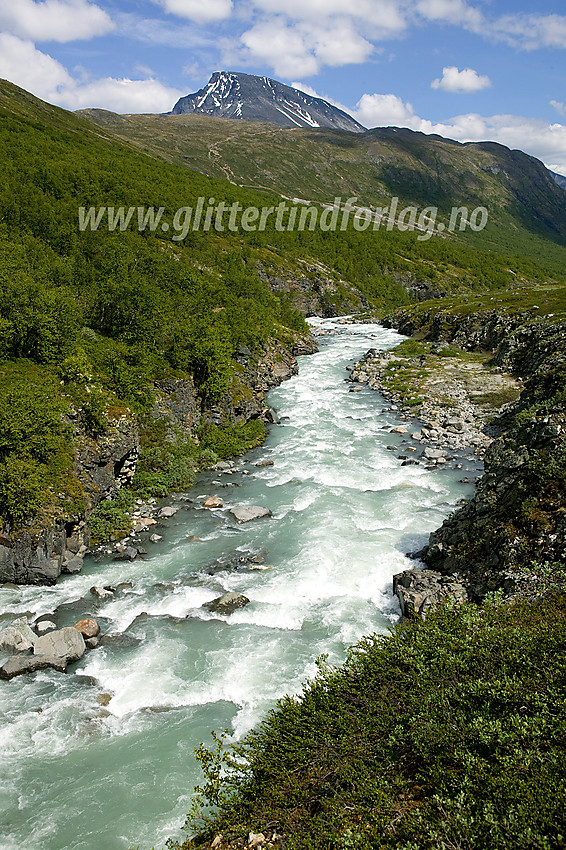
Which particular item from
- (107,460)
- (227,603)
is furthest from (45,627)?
(107,460)

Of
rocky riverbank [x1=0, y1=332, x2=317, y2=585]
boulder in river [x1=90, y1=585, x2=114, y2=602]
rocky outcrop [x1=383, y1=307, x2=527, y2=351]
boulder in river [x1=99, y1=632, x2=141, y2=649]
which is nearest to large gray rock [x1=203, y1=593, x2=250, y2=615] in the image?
boulder in river [x1=99, y1=632, x2=141, y2=649]

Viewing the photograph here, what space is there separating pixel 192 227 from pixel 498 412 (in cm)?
6500

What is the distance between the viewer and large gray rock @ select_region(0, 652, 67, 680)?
→ 14.0 metres

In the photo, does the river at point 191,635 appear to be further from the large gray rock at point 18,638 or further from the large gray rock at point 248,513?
the large gray rock at point 18,638

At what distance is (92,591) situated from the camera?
17891mm

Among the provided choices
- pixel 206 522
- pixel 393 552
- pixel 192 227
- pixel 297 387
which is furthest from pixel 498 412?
pixel 192 227

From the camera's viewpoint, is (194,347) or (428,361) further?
(428,361)

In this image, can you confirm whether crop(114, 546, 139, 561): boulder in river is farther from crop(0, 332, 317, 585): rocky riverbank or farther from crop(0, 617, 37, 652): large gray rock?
crop(0, 617, 37, 652): large gray rock

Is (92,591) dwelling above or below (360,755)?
below

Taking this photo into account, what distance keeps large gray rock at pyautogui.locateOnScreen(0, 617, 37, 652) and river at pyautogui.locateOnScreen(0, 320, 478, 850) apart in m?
1.25

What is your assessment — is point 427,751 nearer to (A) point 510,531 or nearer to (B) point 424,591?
(B) point 424,591

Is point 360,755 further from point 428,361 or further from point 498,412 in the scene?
point 428,361

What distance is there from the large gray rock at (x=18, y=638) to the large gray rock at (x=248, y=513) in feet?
34.5

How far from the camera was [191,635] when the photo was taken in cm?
1588
